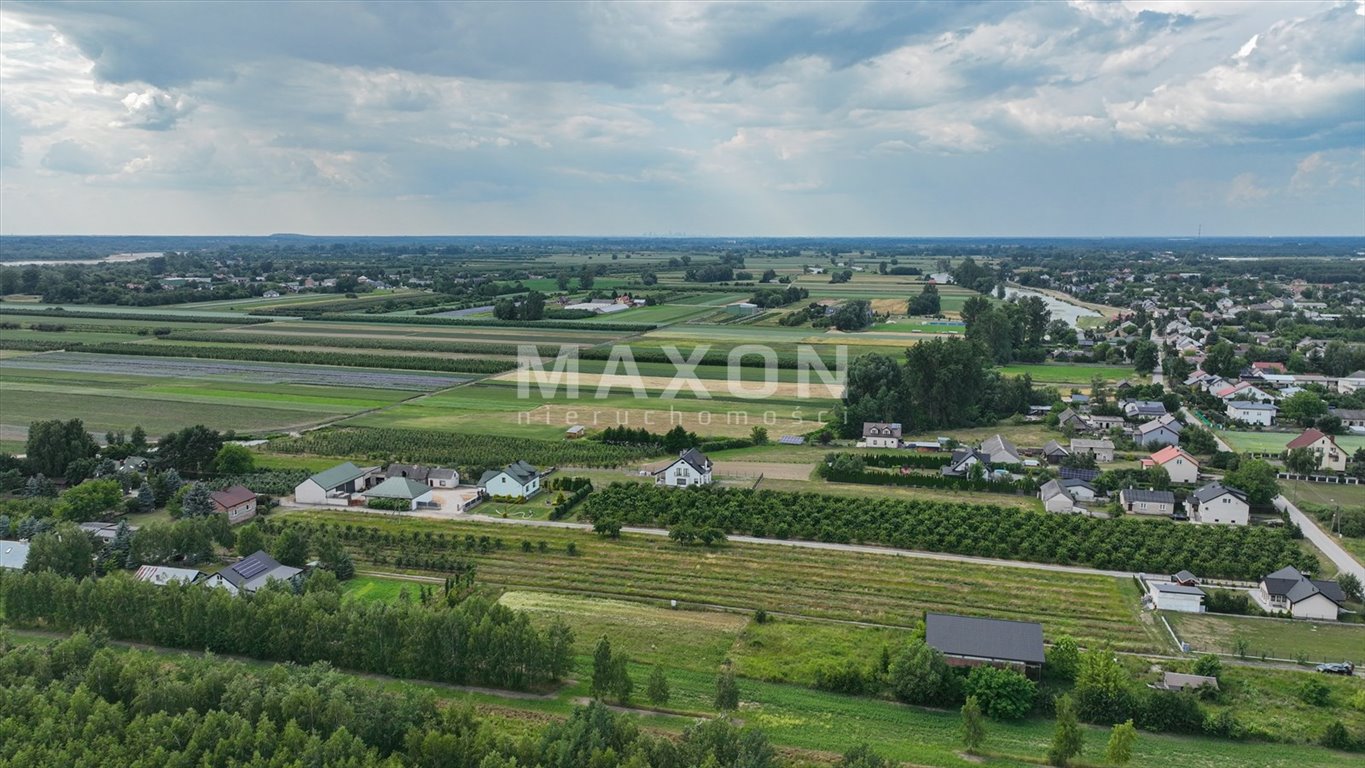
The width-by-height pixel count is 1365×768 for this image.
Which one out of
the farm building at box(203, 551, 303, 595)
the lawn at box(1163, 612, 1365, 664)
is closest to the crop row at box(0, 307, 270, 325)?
the farm building at box(203, 551, 303, 595)

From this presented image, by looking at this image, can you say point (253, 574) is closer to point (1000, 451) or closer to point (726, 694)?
point (726, 694)

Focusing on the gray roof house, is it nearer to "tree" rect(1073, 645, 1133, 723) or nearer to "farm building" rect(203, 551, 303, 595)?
"tree" rect(1073, 645, 1133, 723)

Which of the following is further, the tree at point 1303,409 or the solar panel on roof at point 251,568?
the tree at point 1303,409

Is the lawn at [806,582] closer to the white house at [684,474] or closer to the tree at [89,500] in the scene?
the white house at [684,474]

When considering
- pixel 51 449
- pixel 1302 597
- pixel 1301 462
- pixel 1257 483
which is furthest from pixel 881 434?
pixel 51 449

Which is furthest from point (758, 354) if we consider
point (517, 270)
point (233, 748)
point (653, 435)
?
point (517, 270)

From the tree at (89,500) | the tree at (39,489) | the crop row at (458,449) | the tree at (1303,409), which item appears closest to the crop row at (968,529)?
the crop row at (458,449)
